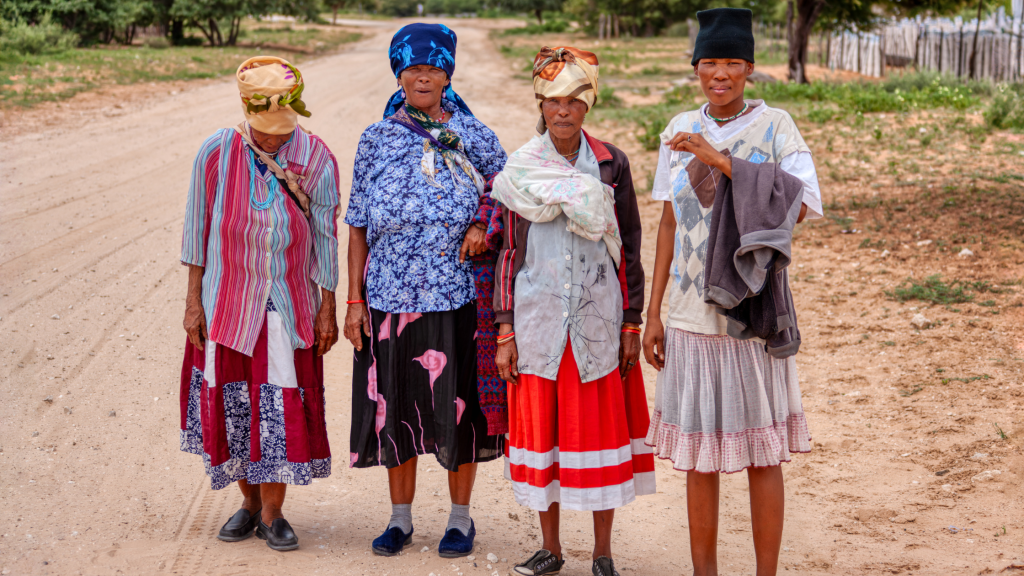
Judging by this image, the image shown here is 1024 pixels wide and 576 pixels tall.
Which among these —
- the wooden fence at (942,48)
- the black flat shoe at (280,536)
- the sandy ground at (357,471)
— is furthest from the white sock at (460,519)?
the wooden fence at (942,48)

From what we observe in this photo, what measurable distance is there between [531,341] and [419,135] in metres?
0.94

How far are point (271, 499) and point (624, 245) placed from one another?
5.96 feet

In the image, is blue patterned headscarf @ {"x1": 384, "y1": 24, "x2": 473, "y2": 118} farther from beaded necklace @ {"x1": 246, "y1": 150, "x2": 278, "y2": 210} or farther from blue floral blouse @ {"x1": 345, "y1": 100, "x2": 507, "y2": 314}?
beaded necklace @ {"x1": 246, "y1": 150, "x2": 278, "y2": 210}

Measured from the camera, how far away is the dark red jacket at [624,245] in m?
3.08

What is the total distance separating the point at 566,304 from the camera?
3012mm

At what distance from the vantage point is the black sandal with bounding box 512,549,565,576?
10.7ft

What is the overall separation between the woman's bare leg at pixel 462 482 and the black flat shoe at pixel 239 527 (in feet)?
2.93

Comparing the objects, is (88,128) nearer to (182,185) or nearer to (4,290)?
(182,185)

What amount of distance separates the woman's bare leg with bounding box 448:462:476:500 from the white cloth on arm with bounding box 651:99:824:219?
1388 millimetres

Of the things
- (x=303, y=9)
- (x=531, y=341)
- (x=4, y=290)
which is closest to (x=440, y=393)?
(x=531, y=341)

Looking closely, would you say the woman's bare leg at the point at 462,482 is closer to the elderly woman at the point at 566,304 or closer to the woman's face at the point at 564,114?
Answer: the elderly woman at the point at 566,304

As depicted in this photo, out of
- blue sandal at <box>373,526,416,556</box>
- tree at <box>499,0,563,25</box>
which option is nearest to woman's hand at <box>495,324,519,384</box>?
blue sandal at <box>373,526,416,556</box>

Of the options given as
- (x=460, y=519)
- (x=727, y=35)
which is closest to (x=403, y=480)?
(x=460, y=519)

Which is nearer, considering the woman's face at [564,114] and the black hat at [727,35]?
the black hat at [727,35]
